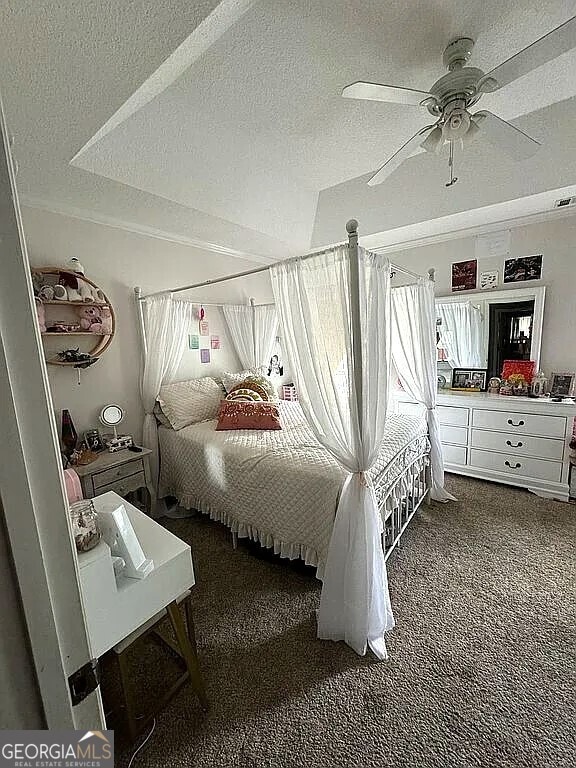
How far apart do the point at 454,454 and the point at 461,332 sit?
134cm

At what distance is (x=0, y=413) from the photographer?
1.47 feet

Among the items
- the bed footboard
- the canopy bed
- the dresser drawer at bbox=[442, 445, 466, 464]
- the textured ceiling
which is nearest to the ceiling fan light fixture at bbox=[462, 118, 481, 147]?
the textured ceiling

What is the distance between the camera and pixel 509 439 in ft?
10.1

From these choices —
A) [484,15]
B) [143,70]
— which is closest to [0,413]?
[143,70]

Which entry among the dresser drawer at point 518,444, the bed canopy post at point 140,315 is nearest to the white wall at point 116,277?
the bed canopy post at point 140,315

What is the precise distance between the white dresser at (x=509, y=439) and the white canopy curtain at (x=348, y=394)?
1987 millimetres

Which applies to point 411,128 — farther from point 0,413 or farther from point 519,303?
point 0,413

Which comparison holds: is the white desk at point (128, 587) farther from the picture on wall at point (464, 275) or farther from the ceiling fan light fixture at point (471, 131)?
the picture on wall at point (464, 275)

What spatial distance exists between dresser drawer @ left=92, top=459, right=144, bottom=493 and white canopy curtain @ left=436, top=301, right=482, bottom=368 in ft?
11.1

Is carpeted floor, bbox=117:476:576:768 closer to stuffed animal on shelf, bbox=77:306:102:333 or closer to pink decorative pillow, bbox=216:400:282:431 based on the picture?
pink decorative pillow, bbox=216:400:282:431

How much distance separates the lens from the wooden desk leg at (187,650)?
4.17 feet

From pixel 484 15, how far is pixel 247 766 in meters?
3.13

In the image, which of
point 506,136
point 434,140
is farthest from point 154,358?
point 506,136

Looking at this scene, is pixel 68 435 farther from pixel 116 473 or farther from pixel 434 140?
pixel 434 140
